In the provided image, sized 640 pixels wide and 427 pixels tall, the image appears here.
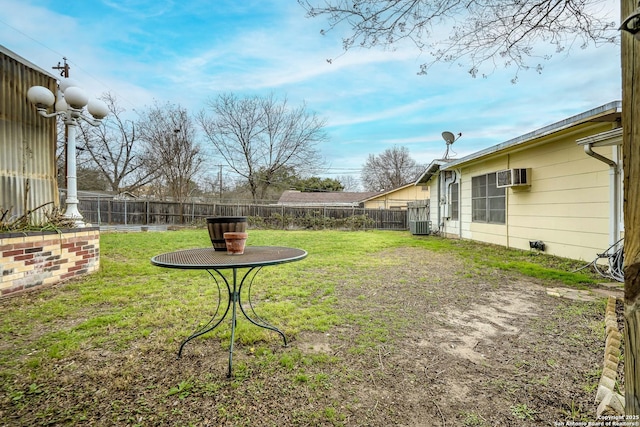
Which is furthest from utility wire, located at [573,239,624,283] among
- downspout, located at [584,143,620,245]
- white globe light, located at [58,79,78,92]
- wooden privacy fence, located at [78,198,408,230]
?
wooden privacy fence, located at [78,198,408,230]

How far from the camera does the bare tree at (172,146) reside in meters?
16.7

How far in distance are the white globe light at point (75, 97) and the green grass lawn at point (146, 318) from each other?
7.70 feet

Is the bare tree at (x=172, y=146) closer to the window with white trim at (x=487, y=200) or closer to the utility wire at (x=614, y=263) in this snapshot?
the window with white trim at (x=487, y=200)

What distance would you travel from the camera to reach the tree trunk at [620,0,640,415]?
0.58 m

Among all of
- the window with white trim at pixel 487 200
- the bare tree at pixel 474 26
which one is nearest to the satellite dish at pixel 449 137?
the window with white trim at pixel 487 200

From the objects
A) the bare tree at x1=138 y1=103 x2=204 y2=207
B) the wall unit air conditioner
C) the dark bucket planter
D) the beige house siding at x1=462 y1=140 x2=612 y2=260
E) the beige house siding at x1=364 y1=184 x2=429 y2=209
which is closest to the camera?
the dark bucket planter

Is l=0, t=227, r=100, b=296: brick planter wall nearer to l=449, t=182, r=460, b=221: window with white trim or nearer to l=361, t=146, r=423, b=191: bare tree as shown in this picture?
l=449, t=182, r=460, b=221: window with white trim

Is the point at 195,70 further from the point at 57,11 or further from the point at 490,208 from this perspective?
the point at 490,208

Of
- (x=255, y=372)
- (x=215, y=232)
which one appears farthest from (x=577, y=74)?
(x=255, y=372)

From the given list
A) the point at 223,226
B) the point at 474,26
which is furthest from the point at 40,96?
the point at 474,26

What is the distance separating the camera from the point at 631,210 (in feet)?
2.02

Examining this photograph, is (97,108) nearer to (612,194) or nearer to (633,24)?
(633,24)

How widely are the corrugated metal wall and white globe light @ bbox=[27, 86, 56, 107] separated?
0.65 feet

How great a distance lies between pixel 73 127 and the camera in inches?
171
